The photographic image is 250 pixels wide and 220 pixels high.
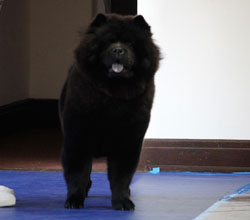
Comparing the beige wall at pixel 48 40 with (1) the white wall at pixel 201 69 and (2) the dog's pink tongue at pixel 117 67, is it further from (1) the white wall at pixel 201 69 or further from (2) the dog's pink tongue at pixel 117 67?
(2) the dog's pink tongue at pixel 117 67

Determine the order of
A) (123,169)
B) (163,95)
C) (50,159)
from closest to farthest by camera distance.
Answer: (123,169) → (163,95) → (50,159)

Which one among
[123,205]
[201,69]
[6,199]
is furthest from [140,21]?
[201,69]

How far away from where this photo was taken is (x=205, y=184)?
14.1 feet

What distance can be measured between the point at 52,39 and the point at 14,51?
824 mm

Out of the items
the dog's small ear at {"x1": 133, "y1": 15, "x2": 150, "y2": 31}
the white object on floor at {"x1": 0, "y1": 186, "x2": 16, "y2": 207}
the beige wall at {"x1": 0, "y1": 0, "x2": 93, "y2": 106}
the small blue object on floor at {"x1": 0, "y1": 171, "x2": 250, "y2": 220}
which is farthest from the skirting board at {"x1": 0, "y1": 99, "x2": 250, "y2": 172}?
the beige wall at {"x1": 0, "y1": 0, "x2": 93, "y2": 106}

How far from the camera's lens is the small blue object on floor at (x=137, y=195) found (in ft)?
10.7

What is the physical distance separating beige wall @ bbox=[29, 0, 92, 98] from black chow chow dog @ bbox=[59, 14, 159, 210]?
194 inches

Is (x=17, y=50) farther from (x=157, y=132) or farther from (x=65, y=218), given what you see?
(x=65, y=218)

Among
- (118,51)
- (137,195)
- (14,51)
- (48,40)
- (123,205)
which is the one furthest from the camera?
(48,40)

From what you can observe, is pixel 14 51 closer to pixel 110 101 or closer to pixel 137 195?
pixel 137 195

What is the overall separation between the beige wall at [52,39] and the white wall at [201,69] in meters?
3.45

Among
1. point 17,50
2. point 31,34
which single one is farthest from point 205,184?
point 31,34

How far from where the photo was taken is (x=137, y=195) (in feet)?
12.7

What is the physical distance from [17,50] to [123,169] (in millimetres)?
4612
